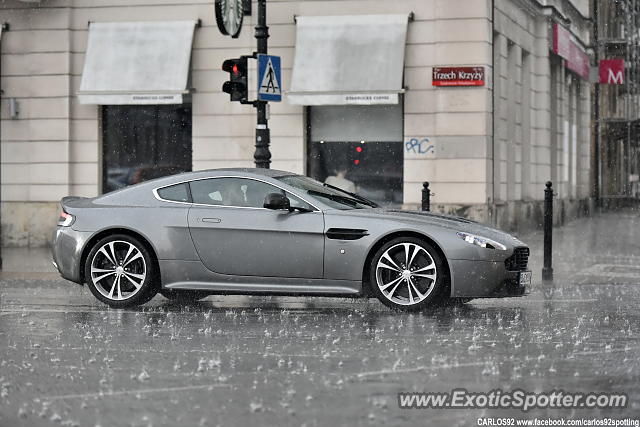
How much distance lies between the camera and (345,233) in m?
10.9

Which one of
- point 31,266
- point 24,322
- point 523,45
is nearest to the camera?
point 24,322

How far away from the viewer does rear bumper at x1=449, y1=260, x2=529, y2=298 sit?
10680mm

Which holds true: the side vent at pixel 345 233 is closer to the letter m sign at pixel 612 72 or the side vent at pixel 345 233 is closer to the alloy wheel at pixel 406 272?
the alloy wheel at pixel 406 272

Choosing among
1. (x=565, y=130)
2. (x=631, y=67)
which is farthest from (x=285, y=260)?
(x=631, y=67)

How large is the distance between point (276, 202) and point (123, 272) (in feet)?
5.42

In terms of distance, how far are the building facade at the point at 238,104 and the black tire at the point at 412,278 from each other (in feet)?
38.2

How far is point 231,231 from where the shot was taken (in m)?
11.2

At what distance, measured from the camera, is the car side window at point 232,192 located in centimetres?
1134

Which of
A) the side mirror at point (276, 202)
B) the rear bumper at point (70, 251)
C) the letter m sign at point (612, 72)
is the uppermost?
the letter m sign at point (612, 72)

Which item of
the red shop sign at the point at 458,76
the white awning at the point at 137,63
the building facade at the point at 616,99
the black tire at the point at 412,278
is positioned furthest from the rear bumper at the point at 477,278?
the building facade at the point at 616,99

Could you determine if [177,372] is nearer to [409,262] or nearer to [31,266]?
[409,262]

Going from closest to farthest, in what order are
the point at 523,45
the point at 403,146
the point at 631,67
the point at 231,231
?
1. the point at 231,231
2. the point at 403,146
3. the point at 523,45
4. the point at 631,67

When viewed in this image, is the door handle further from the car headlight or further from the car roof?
the car headlight

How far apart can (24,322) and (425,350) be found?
12.4 feet
